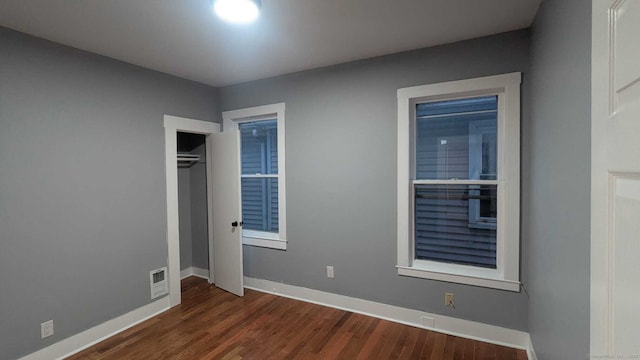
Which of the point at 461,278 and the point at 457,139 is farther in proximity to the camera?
the point at 457,139

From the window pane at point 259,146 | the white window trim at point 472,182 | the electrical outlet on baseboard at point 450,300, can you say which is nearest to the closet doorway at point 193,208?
the window pane at point 259,146

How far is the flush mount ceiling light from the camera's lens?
183 cm

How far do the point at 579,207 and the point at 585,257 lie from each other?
0.21 m

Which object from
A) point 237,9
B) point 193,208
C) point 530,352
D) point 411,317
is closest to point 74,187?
point 193,208

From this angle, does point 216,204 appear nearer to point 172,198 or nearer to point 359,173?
point 172,198

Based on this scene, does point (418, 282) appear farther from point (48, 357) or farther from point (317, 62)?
point (48, 357)

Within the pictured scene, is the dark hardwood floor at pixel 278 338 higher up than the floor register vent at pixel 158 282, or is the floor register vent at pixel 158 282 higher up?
the floor register vent at pixel 158 282

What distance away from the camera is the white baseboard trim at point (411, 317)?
96.2 inches

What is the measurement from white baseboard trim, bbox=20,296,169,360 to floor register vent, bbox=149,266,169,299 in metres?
0.08

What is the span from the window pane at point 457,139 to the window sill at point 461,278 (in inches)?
35.0

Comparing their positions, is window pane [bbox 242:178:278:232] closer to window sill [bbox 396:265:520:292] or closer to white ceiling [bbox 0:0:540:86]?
white ceiling [bbox 0:0:540:86]

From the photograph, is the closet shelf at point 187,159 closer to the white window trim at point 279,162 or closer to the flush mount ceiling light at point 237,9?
the white window trim at point 279,162

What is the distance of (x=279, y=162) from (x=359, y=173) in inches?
40.2

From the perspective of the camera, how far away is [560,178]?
4.89 feet
